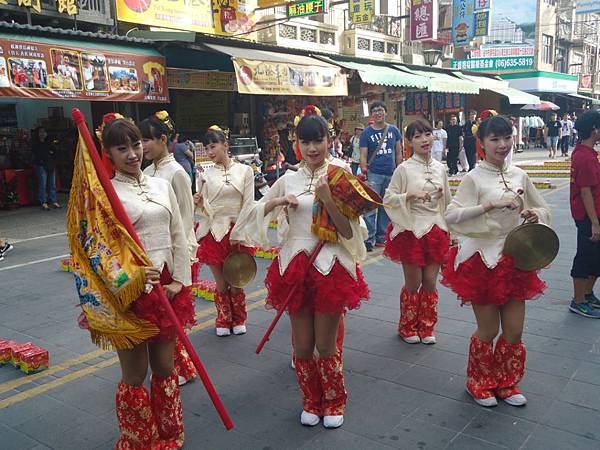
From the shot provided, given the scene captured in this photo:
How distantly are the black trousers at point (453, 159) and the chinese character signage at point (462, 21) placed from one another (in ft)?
28.0

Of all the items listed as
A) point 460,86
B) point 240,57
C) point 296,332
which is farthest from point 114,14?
point 460,86

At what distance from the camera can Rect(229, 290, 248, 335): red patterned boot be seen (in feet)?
16.0

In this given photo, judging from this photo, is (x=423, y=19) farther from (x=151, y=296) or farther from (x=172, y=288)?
(x=151, y=296)

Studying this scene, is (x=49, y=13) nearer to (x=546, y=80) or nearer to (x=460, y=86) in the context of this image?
(x=460, y=86)

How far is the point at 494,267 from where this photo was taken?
334 centimetres

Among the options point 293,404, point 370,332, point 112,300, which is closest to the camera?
point 112,300

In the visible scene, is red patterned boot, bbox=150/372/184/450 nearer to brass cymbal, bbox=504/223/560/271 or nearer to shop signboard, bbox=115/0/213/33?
brass cymbal, bbox=504/223/560/271

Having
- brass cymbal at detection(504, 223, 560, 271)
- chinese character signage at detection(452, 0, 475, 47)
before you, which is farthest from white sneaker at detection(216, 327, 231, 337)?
chinese character signage at detection(452, 0, 475, 47)

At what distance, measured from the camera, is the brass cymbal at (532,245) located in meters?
3.26

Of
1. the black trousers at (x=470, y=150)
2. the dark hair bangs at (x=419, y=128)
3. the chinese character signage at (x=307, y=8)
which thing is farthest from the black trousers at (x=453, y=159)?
the dark hair bangs at (x=419, y=128)

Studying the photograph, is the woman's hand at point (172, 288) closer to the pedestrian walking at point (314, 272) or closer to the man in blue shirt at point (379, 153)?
the pedestrian walking at point (314, 272)

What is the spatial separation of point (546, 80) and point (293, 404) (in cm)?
3302

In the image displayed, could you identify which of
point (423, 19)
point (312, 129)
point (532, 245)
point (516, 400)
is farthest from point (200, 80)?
point (423, 19)

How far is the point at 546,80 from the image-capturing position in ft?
104
